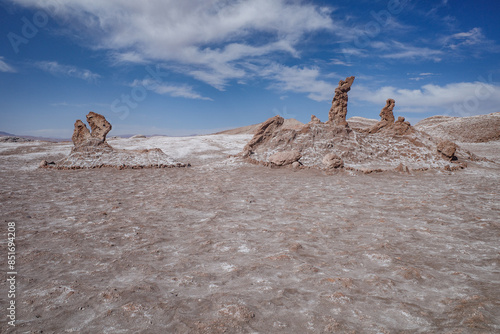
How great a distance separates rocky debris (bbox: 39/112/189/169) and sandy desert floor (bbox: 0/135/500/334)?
7624 mm

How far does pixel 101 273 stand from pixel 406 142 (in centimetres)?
1848

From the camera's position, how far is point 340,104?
18.0m

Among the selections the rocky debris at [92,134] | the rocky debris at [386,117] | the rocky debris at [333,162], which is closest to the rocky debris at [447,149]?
the rocky debris at [386,117]

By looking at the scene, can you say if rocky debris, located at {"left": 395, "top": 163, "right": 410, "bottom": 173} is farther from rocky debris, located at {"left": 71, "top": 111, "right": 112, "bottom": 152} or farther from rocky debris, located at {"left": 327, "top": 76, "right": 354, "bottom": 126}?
rocky debris, located at {"left": 71, "top": 111, "right": 112, "bottom": 152}

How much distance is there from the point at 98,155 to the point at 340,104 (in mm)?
17052

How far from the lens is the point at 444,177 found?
1262 centimetres

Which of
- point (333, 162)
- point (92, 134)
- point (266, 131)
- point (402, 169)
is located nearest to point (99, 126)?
point (92, 134)

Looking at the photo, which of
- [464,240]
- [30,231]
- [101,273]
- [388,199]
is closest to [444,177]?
[388,199]

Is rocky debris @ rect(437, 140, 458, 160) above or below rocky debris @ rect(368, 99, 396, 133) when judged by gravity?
below

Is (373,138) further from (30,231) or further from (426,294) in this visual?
(30,231)

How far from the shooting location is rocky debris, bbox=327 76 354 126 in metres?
17.4

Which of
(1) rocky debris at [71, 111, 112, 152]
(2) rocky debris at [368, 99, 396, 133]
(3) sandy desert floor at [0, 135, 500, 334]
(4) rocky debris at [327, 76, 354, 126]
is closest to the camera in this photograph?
(3) sandy desert floor at [0, 135, 500, 334]

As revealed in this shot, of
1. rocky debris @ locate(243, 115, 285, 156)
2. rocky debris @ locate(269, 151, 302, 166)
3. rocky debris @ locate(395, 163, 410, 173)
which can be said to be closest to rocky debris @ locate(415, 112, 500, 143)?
rocky debris @ locate(395, 163, 410, 173)

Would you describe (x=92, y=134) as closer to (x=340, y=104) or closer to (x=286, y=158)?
(x=286, y=158)
